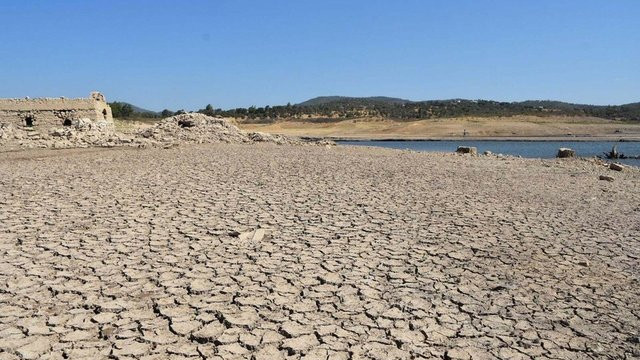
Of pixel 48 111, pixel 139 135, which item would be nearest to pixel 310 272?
pixel 139 135

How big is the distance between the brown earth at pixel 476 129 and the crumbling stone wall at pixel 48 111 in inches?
1491

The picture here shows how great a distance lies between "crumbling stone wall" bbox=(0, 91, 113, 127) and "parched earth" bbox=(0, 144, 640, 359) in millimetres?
13779

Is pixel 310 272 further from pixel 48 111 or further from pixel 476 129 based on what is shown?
pixel 476 129

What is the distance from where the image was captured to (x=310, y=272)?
16.4 ft

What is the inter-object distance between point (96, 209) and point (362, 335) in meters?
5.38

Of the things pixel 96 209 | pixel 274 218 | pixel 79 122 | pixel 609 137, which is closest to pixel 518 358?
pixel 274 218

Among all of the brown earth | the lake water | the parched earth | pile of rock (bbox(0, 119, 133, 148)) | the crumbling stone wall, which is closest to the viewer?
the parched earth

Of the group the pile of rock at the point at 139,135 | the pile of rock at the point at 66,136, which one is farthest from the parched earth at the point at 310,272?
the pile of rock at the point at 139,135

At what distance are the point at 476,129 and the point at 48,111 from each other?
51.2 metres

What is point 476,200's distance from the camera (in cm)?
905

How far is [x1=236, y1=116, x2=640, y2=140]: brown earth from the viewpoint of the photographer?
57.9 m

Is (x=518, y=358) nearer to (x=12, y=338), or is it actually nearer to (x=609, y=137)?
(x=12, y=338)

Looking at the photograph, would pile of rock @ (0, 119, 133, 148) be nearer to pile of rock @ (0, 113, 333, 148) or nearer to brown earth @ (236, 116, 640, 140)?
pile of rock @ (0, 113, 333, 148)

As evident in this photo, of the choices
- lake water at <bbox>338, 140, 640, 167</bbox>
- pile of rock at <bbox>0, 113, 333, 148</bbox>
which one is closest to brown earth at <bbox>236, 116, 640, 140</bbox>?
lake water at <bbox>338, 140, 640, 167</bbox>
